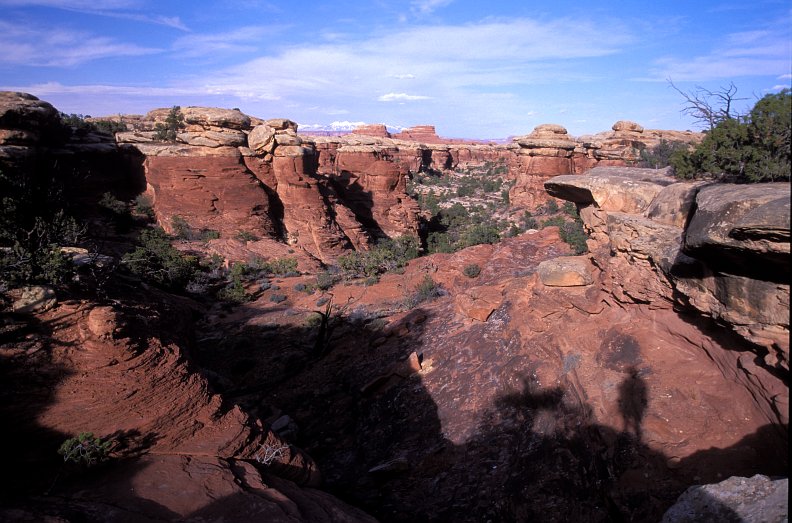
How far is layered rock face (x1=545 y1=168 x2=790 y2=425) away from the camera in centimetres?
379

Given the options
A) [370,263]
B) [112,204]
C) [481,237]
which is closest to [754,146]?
[370,263]

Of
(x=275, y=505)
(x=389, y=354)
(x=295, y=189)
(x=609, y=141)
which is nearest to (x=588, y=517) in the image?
(x=275, y=505)

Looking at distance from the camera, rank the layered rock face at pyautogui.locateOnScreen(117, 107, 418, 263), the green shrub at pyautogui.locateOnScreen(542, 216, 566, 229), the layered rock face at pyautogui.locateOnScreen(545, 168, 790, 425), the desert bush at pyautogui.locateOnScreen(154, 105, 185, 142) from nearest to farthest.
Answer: the layered rock face at pyautogui.locateOnScreen(545, 168, 790, 425) → the layered rock face at pyautogui.locateOnScreen(117, 107, 418, 263) → the desert bush at pyautogui.locateOnScreen(154, 105, 185, 142) → the green shrub at pyautogui.locateOnScreen(542, 216, 566, 229)

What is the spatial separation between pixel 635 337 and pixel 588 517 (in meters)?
2.92

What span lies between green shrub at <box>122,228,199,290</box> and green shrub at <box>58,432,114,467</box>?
1117cm

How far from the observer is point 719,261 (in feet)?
14.6

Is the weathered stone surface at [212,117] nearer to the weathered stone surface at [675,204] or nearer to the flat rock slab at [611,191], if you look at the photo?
the flat rock slab at [611,191]

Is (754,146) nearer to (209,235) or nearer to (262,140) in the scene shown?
(209,235)

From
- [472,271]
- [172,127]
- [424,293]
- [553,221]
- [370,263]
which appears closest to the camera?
[424,293]

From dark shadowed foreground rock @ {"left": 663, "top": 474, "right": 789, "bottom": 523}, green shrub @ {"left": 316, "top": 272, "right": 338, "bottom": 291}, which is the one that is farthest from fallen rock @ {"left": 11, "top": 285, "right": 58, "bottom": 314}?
green shrub @ {"left": 316, "top": 272, "right": 338, "bottom": 291}

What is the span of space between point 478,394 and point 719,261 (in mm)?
4655

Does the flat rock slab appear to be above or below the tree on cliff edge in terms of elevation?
below

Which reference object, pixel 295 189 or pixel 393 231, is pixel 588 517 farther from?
pixel 393 231

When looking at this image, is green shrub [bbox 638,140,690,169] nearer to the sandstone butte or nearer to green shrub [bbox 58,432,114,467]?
the sandstone butte
